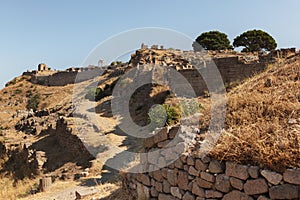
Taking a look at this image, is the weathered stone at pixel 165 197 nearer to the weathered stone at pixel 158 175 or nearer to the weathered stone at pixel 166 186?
the weathered stone at pixel 166 186

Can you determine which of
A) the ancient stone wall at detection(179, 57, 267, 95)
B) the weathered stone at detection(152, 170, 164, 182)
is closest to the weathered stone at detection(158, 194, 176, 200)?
the weathered stone at detection(152, 170, 164, 182)

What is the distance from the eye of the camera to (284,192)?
331 cm

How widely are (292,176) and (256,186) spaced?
1.47ft

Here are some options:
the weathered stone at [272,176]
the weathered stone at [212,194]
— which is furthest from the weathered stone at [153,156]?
the weathered stone at [272,176]

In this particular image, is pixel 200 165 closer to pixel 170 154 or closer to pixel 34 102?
pixel 170 154

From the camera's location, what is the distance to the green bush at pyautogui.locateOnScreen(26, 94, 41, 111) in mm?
40056

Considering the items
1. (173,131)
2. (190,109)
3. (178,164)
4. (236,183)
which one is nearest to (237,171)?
(236,183)

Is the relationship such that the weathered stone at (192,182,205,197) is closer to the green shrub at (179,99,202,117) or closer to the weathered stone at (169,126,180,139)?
the weathered stone at (169,126,180,139)

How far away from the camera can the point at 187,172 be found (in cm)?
457

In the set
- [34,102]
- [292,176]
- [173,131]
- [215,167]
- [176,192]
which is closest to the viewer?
[292,176]

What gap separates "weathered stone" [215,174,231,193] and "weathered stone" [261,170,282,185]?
1.79 feet

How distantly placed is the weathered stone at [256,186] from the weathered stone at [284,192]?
99 mm

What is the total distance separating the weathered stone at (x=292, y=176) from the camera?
10.6 feet

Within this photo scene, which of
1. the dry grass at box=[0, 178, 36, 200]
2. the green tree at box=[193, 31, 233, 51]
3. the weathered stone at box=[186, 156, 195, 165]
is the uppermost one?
the green tree at box=[193, 31, 233, 51]
